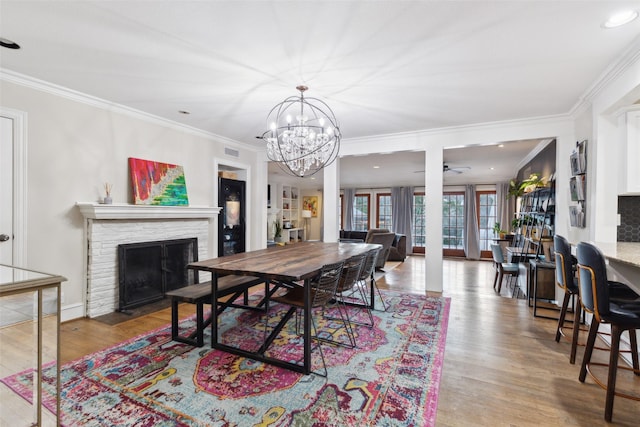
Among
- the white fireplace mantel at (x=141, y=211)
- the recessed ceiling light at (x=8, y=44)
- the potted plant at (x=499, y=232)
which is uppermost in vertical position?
the recessed ceiling light at (x=8, y=44)

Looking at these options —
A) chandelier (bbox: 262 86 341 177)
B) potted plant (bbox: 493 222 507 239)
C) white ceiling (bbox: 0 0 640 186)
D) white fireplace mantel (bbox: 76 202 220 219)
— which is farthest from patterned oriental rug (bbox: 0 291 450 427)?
potted plant (bbox: 493 222 507 239)

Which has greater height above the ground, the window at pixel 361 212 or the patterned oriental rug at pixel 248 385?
the window at pixel 361 212

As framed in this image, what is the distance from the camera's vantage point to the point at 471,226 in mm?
8898

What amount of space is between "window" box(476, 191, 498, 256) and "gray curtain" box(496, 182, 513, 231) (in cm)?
14

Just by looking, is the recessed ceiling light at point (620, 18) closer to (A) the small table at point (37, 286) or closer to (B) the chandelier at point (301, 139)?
(B) the chandelier at point (301, 139)

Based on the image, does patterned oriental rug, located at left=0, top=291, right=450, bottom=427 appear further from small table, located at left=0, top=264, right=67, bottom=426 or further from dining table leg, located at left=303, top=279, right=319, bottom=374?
small table, located at left=0, top=264, right=67, bottom=426

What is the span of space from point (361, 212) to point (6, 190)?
29.3ft

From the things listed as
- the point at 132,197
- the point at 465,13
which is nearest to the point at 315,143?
the point at 465,13

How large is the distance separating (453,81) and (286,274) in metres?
2.37

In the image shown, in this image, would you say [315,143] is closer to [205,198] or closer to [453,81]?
[453,81]

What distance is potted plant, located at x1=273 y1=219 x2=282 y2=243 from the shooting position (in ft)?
30.7

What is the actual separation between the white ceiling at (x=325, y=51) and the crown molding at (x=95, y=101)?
Result: 0.11 meters

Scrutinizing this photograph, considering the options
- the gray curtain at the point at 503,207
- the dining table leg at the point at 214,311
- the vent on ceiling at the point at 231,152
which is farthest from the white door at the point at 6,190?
the gray curtain at the point at 503,207

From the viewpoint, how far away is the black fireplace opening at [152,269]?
3598 mm
